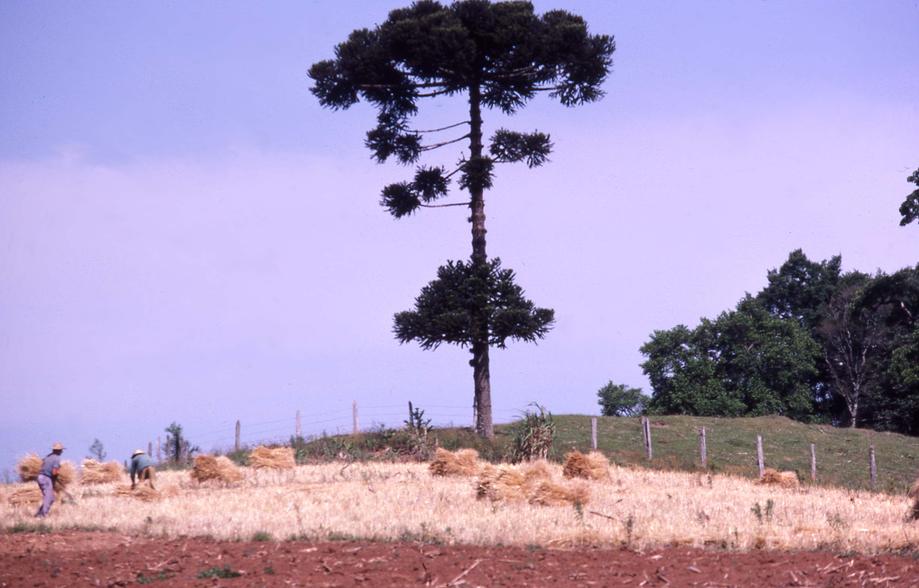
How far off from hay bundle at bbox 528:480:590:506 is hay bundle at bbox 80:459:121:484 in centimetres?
1167

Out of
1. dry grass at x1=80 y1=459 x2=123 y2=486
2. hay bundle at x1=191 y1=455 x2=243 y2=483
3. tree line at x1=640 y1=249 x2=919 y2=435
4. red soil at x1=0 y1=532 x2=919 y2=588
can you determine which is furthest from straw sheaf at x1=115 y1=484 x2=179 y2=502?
tree line at x1=640 y1=249 x2=919 y2=435

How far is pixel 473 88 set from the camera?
1395 inches

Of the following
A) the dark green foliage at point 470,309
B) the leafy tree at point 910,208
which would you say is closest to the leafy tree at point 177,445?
the dark green foliage at point 470,309

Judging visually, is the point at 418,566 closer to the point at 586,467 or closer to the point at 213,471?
the point at 213,471

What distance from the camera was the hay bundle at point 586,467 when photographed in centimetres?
2338

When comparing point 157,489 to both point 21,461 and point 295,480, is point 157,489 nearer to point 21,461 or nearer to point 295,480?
point 295,480

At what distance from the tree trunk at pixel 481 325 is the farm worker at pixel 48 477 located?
18.0 metres

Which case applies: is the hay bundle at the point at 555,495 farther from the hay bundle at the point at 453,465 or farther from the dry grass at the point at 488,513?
the hay bundle at the point at 453,465

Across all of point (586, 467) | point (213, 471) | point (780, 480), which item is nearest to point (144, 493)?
point (213, 471)

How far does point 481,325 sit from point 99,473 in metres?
13.8

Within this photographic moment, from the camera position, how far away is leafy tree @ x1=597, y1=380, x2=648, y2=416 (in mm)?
74438

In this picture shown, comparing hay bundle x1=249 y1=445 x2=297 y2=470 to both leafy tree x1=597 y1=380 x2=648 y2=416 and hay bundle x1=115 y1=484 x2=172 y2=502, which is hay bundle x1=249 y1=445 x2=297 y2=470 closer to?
hay bundle x1=115 y1=484 x2=172 y2=502

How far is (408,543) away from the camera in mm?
13875

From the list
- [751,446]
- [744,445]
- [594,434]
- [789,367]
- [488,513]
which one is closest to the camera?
[488,513]
